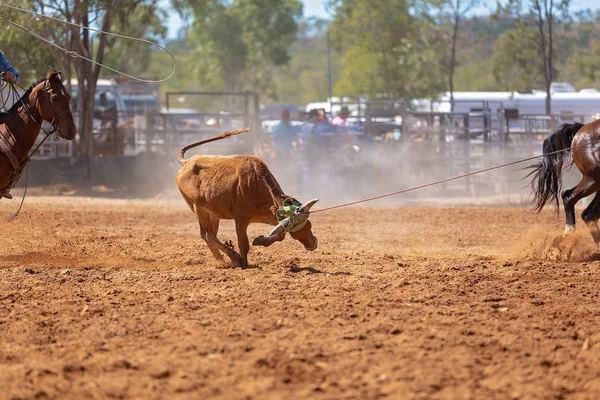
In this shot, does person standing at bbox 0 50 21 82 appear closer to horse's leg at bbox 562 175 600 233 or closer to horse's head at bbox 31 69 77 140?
horse's head at bbox 31 69 77 140

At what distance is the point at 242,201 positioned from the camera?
918cm

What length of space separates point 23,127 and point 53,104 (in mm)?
425

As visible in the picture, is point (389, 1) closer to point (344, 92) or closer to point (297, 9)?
point (344, 92)

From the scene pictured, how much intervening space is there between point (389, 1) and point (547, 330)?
3569 centimetres

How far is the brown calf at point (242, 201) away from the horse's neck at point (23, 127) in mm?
1772

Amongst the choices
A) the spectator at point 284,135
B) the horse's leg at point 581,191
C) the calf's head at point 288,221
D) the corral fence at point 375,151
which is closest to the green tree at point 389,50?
the corral fence at point 375,151

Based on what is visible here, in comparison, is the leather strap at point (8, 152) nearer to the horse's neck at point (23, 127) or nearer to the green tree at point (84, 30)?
the horse's neck at point (23, 127)

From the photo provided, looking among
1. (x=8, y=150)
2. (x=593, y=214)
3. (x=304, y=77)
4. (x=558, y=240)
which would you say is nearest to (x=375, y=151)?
(x=593, y=214)

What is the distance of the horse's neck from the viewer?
9883 millimetres

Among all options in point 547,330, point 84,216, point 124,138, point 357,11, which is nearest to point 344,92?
point 357,11

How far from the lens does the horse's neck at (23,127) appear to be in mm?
9883

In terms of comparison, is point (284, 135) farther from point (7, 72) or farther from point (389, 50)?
point (389, 50)

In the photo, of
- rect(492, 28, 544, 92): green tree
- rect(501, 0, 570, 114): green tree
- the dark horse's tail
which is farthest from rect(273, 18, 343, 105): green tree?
the dark horse's tail

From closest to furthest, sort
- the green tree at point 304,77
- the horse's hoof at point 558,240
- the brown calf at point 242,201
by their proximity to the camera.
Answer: the brown calf at point 242,201
the horse's hoof at point 558,240
the green tree at point 304,77
